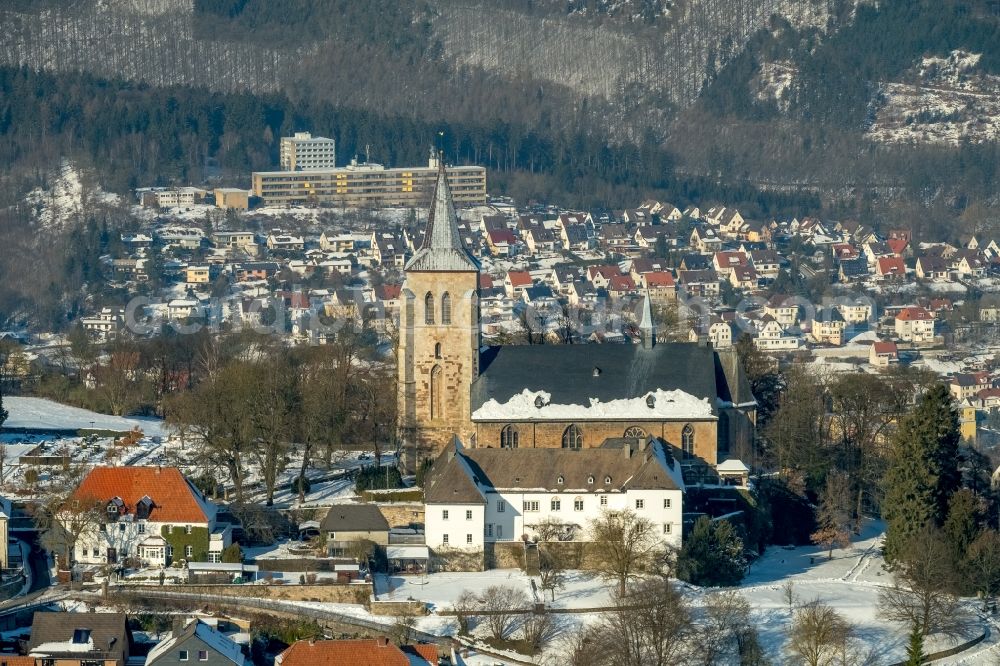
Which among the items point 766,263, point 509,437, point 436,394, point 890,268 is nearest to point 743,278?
point 766,263

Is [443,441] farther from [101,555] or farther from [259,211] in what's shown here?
[259,211]

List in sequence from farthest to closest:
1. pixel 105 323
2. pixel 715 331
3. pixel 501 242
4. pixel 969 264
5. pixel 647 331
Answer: pixel 969 264 → pixel 501 242 → pixel 105 323 → pixel 715 331 → pixel 647 331

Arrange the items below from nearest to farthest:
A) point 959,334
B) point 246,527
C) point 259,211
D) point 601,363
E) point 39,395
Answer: point 246,527 → point 601,363 → point 39,395 → point 959,334 → point 259,211

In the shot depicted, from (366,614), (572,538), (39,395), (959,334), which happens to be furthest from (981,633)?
(959,334)

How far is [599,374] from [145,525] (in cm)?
1495

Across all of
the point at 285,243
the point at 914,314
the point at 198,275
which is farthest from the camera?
the point at 285,243

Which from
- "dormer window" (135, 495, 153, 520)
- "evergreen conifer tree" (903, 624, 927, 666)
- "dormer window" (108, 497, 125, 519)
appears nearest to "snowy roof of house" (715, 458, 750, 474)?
"evergreen conifer tree" (903, 624, 927, 666)

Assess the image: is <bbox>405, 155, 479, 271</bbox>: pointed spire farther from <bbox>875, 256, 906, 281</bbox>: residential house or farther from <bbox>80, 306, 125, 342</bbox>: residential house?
<bbox>875, 256, 906, 281</bbox>: residential house

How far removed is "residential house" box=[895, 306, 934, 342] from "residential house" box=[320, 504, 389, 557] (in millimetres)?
86355

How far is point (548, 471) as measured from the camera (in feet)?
246

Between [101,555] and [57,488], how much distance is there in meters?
5.06

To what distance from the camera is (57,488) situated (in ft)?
253

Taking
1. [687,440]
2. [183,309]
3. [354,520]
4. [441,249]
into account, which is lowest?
[354,520]

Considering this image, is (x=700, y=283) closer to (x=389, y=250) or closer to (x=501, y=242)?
(x=501, y=242)
